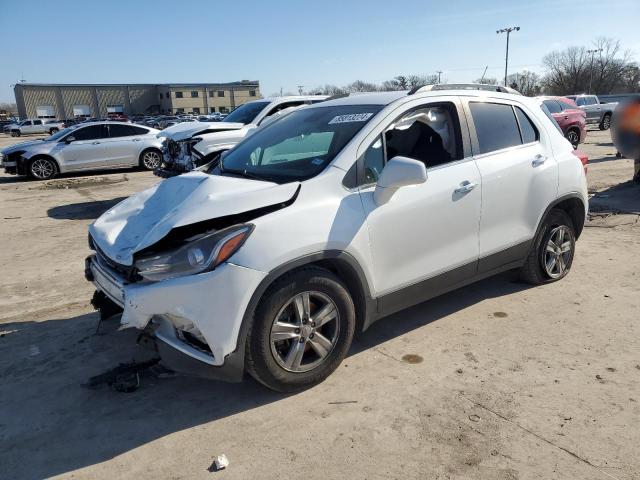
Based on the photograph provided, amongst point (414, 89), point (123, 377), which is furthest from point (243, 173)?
point (123, 377)

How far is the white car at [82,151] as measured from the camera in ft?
47.9

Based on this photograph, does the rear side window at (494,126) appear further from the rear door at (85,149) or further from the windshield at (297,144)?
the rear door at (85,149)

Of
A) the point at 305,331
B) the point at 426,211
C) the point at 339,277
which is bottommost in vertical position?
the point at 305,331

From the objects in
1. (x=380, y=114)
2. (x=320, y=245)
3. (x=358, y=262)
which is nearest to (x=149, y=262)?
(x=320, y=245)

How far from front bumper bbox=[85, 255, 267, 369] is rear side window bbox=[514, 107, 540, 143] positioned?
9.63 feet

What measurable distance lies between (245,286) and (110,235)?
1206mm

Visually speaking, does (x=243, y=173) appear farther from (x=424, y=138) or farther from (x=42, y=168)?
(x=42, y=168)

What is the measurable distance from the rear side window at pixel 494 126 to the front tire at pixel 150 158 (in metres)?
13.1

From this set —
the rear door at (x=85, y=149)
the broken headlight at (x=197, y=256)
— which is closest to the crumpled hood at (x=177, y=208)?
the broken headlight at (x=197, y=256)

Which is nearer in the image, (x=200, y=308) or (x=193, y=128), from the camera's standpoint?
(x=200, y=308)

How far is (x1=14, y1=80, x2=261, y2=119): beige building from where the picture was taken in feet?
299

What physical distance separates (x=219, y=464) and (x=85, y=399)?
1228 millimetres

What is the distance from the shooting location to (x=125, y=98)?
99.1 m

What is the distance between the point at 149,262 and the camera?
2938mm
